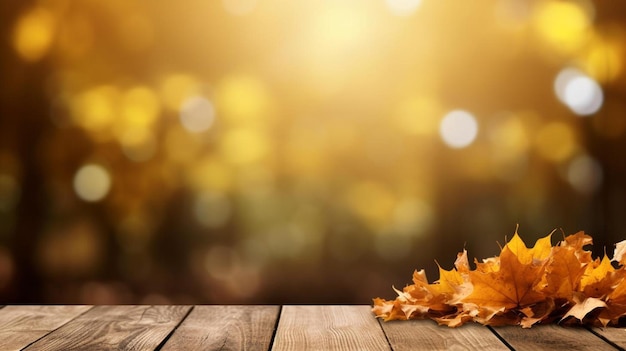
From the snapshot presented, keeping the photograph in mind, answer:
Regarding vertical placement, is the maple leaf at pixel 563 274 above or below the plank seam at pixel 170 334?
above

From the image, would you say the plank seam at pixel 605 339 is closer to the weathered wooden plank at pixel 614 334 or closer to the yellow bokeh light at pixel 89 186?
the weathered wooden plank at pixel 614 334

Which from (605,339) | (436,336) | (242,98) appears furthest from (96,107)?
(605,339)

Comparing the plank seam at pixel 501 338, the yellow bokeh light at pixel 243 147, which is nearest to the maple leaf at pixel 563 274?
the plank seam at pixel 501 338

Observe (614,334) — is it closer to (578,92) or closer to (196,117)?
(578,92)

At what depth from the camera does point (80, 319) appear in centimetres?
132

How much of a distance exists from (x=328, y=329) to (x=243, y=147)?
52cm

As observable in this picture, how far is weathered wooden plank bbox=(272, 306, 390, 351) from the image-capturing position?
1096 mm

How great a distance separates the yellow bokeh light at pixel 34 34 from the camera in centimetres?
158

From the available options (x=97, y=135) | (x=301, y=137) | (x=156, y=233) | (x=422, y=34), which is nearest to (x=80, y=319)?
(x=156, y=233)

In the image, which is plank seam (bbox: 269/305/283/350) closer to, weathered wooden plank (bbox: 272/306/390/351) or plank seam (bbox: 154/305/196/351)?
weathered wooden plank (bbox: 272/306/390/351)

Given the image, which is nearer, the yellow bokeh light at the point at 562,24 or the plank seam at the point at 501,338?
the plank seam at the point at 501,338

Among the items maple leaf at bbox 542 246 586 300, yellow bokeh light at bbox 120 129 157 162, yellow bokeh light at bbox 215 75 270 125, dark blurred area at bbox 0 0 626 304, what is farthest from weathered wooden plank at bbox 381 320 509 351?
yellow bokeh light at bbox 120 129 157 162

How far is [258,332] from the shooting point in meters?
1.20

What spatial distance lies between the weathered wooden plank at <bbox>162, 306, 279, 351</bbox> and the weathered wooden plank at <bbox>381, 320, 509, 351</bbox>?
215 millimetres
